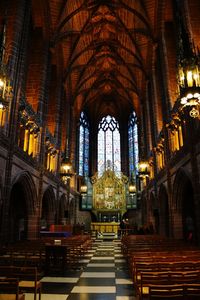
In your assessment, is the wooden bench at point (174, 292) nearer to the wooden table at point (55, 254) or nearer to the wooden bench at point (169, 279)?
A: the wooden bench at point (169, 279)

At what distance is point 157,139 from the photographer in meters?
23.8

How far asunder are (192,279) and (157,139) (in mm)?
20495

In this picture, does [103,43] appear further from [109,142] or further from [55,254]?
[55,254]

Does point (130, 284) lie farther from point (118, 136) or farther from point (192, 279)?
point (118, 136)

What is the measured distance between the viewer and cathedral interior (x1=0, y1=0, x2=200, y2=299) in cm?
→ 1376

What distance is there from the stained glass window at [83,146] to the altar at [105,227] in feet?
32.7

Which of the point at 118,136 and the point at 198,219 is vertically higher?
the point at 118,136

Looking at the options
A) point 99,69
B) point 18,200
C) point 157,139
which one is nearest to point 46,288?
point 18,200

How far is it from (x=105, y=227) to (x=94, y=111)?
836 inches

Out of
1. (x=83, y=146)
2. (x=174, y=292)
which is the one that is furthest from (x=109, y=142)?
(x=174, y=292)

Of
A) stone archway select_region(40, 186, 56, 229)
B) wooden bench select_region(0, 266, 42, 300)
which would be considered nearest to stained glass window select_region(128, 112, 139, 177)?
stone archway select_region(40, 186, 56, 229)

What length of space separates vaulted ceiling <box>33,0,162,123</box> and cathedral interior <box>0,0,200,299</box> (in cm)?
13

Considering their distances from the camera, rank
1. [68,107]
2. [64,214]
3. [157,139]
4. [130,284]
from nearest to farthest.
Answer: [130,284] < [157,139] < [64,214] < [68,107]

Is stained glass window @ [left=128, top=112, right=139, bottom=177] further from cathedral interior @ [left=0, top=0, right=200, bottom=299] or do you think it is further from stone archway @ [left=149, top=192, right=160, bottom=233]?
stone archway @ [left=149, top=192, right=160, bottom=233]
